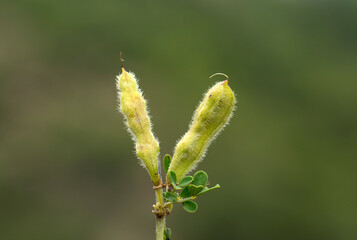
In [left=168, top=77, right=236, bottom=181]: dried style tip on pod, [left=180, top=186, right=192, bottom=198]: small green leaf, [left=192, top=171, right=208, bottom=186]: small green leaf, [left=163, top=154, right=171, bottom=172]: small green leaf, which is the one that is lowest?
[left=180, top=186, right=192, bottom=198]: small green leaf

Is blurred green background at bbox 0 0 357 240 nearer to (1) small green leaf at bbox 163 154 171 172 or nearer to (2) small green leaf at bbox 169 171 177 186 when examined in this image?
(1) small green leaf at bbox 163 154 171 172

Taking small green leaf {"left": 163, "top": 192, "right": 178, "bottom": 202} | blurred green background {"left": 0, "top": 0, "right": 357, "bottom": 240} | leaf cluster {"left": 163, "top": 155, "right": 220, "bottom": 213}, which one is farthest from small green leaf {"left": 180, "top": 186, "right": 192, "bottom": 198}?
blurred green background {"left": 0, "top": 0, "right": 357, "bottom": 240}

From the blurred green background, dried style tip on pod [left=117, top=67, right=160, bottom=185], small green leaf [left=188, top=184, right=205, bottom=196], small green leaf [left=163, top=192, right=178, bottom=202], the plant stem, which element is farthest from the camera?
the blurred green background
